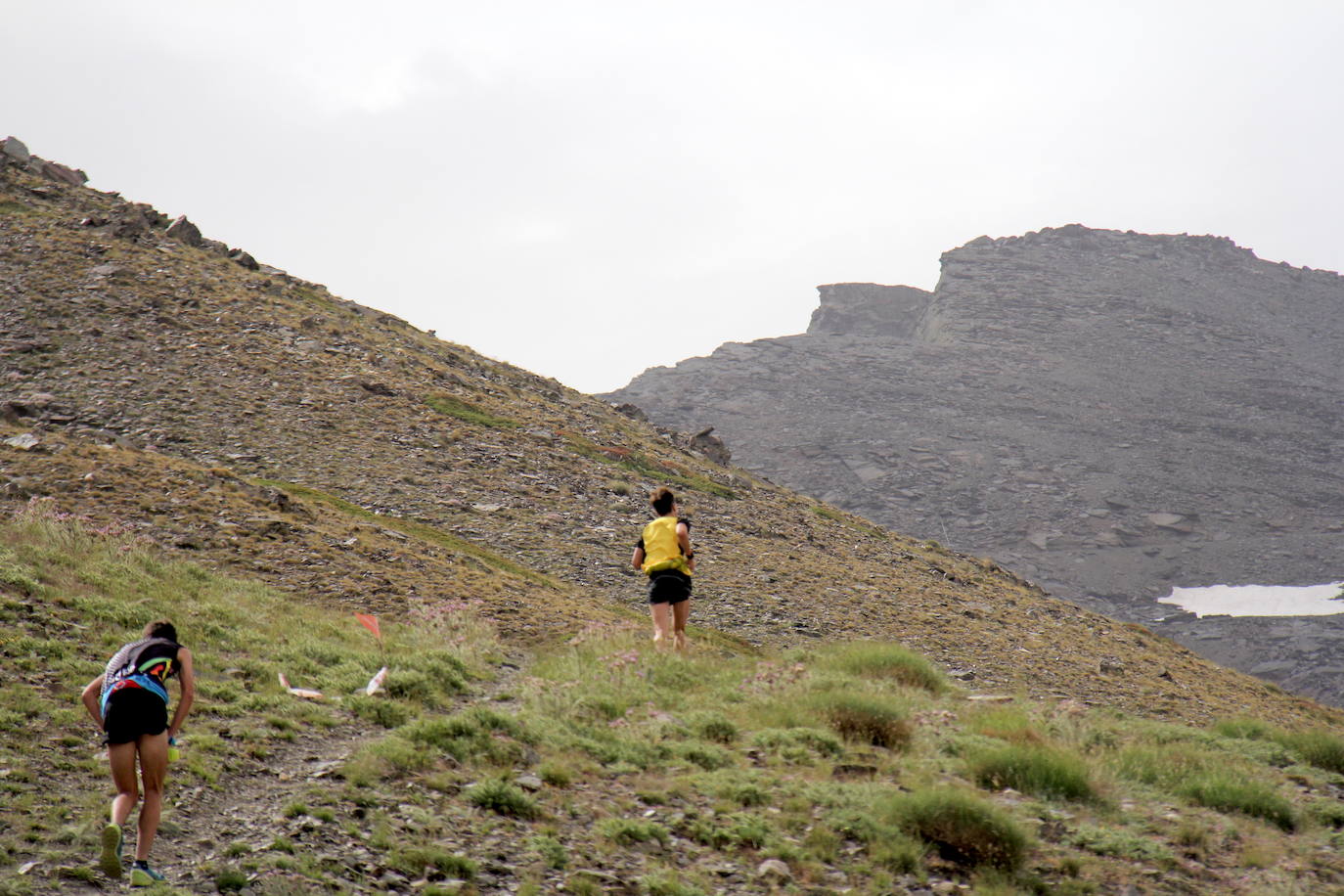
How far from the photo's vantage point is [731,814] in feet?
29.0

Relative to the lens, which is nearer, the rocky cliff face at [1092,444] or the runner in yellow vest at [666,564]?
the runner in yellow vest at [666,564]

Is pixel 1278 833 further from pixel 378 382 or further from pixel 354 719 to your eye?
pixel 378 382

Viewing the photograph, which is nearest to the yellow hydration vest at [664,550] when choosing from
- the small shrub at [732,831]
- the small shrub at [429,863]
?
the small shrub at [732,831]

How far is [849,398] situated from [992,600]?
463 feet

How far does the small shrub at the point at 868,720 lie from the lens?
434 inches

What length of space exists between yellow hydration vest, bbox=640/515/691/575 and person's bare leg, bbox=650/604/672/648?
0.53 m

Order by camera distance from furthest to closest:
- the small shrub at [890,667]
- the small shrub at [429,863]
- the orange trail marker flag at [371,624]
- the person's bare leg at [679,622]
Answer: the small shrub at [890,667] → the person's bare leg at [679,622] → the orange trail marker flag at [371,624] → the small shrub at [429,863]

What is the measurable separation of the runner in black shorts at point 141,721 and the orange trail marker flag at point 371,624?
6.15m

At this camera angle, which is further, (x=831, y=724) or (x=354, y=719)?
(x=831, y=724)

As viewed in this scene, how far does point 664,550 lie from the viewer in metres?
13.5

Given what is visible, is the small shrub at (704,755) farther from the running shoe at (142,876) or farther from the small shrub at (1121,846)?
the running shoe at (142,876)

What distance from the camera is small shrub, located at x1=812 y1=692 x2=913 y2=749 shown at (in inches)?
434

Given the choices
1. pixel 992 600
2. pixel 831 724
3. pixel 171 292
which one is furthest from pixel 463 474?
pixel 831 724

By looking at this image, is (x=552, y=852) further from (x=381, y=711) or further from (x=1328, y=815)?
(x=1328, y=815)
